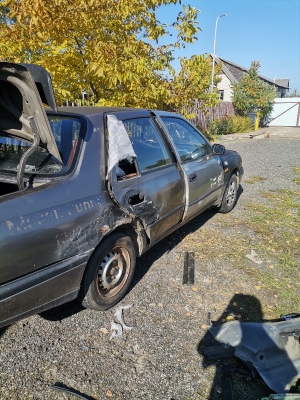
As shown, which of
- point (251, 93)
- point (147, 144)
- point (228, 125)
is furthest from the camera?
point (251, 93)

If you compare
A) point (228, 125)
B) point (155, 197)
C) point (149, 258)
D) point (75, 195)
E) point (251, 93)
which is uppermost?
point (251, 93)

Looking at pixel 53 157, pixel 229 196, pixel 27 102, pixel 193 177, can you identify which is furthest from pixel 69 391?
pixel 229 196

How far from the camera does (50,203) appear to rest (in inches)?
83.4

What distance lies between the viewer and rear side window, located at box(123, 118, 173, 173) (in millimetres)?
3115

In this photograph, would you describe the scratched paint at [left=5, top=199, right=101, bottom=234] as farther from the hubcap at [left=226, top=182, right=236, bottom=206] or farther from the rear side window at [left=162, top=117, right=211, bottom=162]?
the hubcap at [left=226, top=182, right=236, bottom=206]

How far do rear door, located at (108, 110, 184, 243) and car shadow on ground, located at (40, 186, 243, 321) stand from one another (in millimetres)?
520

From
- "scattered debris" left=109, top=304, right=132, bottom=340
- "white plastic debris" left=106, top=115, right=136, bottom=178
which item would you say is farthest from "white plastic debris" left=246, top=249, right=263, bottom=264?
"white plastic debris" left=106, top=115, right=136, bottom=178

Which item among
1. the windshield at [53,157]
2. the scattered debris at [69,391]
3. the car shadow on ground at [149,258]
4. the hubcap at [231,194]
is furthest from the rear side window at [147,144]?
the hubcap at [231,194]

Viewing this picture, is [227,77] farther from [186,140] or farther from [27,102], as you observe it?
[27,102]

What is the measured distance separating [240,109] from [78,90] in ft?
64.0

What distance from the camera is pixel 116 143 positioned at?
270 cm

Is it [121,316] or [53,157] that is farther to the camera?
[121,316]

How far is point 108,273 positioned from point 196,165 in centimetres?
183

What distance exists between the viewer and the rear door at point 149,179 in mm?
2797
